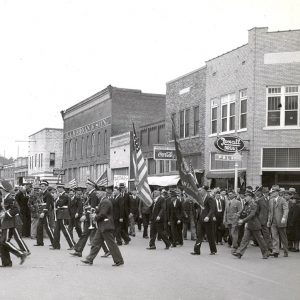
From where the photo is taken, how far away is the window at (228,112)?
3005 centimetres

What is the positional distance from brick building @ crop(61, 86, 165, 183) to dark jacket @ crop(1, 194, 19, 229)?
3348 centimetres

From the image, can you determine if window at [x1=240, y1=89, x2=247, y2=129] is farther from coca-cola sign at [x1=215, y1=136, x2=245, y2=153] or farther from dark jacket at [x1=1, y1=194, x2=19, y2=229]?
dark jacket at [x1=1, y1=194, x2=19, y2=229]

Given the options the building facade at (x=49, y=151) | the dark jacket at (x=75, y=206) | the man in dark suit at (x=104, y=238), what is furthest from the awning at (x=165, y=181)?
the building facade at (x=49, y=151)

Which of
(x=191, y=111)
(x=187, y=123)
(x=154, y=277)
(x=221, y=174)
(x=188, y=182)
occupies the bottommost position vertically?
(x=154, y=277)

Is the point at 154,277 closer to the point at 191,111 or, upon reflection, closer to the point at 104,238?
the point at 104,238

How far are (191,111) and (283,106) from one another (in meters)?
7.48

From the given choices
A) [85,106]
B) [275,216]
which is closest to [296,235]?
[275,216]

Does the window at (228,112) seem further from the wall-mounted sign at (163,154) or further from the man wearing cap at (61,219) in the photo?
the man wearing cap at (61,219)

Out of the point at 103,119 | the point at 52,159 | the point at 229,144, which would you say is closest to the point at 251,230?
the point at 229,144

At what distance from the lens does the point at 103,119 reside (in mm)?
52156

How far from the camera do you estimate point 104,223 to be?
13.7 m

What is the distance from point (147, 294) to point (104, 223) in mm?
4029

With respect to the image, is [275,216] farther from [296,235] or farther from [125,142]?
[125,142]

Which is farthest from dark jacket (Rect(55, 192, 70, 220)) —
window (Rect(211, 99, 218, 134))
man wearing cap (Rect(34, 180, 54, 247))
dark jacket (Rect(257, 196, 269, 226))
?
window (Rect(211, 99, 218, 134))
